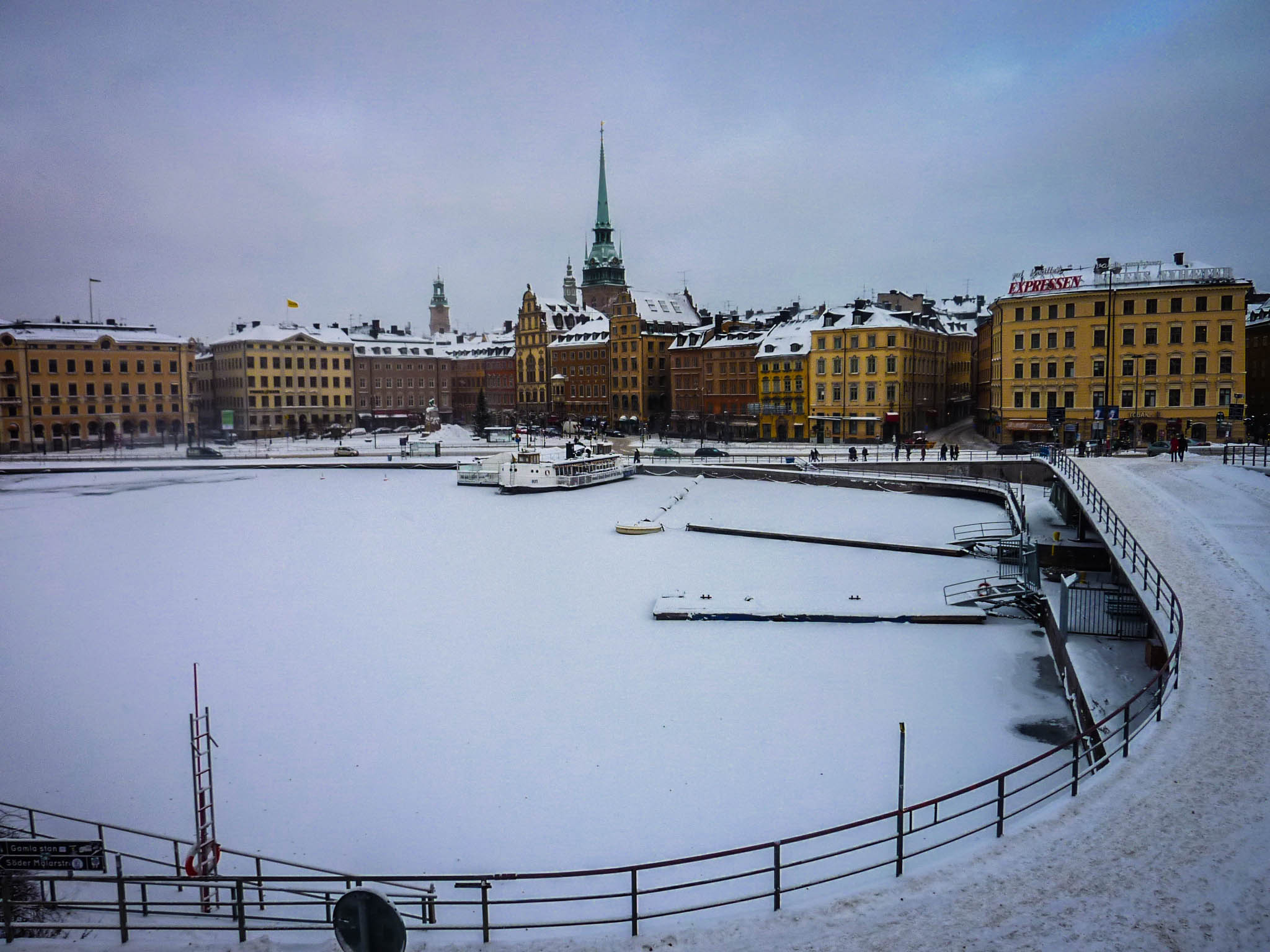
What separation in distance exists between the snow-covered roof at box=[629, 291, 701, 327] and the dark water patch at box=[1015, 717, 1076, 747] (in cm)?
7610

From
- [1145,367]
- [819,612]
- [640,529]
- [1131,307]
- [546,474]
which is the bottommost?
[819,612]

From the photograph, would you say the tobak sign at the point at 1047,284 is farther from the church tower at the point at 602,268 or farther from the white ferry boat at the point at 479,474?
the church tower at the point at 602,268

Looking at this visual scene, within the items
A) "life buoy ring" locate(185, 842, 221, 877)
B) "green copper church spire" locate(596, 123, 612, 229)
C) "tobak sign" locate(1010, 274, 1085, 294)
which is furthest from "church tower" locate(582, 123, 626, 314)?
"life buoy ring" locate(185, 842, 221, 877)

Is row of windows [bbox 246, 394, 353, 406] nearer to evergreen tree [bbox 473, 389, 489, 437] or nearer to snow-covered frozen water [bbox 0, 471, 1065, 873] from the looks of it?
evergreen tree [bbox 473, 389, 489, 437]

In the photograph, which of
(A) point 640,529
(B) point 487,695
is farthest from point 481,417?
(B) point 487,695

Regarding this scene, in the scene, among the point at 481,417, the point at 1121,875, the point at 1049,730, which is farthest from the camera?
the point at 481,417

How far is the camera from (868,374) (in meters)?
65.9

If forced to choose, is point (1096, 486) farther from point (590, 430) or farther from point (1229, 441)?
point (590, 430)

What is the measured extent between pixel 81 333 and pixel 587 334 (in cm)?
4646

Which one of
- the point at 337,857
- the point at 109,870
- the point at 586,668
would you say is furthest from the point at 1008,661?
the point at 109,870

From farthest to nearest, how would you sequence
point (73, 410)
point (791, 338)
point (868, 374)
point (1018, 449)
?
point (791, 338) < point (73, 410) < point (868, 374) < point (1018, 449)

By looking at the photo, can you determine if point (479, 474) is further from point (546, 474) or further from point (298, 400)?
point (298, 400)

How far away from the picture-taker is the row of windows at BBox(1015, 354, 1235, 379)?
154ft

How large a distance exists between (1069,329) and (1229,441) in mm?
9917
